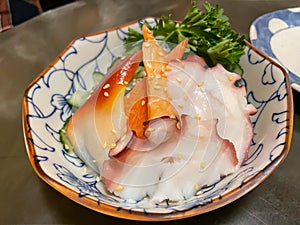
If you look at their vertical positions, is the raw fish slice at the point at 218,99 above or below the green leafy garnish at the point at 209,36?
below

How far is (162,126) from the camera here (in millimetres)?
846

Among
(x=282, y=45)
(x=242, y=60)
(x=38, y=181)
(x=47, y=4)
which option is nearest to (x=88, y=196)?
(x=38, y=181)

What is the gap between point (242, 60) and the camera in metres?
→ 1.06

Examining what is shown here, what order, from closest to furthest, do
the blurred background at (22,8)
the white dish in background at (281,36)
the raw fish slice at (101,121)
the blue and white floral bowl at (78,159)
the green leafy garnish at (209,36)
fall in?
the blue and white floral bowl at (78,159)
the raw fish slice at (101,121)
the green leafy garnish at (209,36)
the white dish in background at (281,36)
the blurred background at (22,8)

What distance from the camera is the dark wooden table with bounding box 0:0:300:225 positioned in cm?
90

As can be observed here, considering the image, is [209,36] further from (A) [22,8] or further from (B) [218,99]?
(A) [22,8]

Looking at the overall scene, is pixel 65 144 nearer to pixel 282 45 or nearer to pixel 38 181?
pixel 38 181

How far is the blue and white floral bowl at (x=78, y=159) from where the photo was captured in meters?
0.77

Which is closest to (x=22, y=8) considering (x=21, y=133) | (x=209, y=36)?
(x=21, y=133)

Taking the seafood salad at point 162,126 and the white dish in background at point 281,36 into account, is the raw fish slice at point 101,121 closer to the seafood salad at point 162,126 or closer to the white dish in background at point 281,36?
the seafood salad at point 162,126

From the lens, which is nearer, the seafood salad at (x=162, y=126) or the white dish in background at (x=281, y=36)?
the seafood salad at (x=162, y=126)

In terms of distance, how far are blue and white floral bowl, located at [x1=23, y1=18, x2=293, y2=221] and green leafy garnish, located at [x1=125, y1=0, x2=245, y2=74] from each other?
0.17 ft

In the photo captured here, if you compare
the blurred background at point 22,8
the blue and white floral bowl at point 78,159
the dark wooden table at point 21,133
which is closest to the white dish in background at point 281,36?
the dark wooden table at point 21,133

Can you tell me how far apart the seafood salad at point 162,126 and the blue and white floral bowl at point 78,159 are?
25 mm
